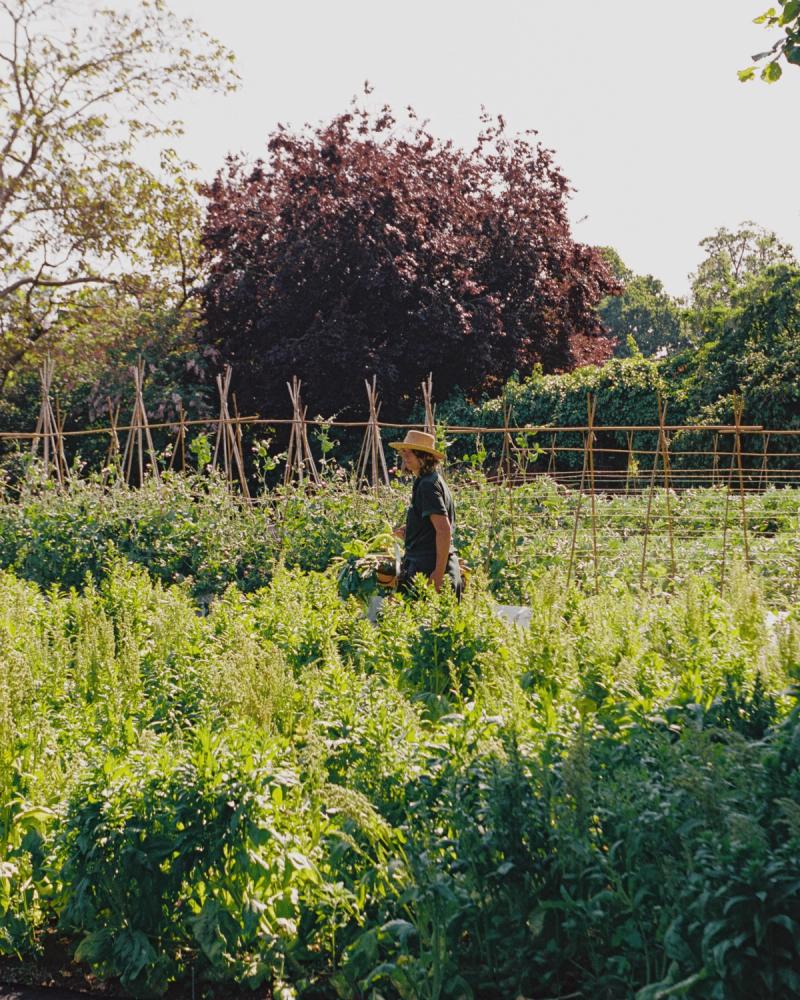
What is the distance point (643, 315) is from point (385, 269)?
4857 cm

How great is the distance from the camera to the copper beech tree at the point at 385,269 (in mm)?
19375

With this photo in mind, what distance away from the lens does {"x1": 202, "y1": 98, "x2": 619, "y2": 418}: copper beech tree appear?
19.4 metres

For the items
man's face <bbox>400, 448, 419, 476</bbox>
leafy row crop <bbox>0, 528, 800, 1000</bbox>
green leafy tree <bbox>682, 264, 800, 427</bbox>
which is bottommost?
leafy row crop <bbox>0, 528, 800, 1000</bbox>

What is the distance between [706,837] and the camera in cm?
250

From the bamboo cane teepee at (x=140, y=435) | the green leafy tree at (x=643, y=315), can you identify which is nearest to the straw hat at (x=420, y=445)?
the bamboo cane teepee at (x=140, y=435)

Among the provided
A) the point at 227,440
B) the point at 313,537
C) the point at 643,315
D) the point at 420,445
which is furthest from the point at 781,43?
the point at 643,315

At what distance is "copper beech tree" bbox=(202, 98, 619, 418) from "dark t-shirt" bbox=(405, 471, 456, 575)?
12.9 metres

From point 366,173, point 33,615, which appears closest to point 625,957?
point 33,615

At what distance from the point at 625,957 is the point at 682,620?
2.21 meters

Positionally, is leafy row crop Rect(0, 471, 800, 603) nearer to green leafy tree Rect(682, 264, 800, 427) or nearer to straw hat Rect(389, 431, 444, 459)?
straw hat Rect(389, 431, 444, 459)

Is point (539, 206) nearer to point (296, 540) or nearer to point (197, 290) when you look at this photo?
point (197, 290)

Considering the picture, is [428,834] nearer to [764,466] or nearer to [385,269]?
[764,466]

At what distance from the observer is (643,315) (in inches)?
2557

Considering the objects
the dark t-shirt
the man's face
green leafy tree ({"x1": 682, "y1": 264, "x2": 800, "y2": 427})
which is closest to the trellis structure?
green leafy tree ({"x1": 682, "y1": 264, "x2": 800, "y2": 427})
